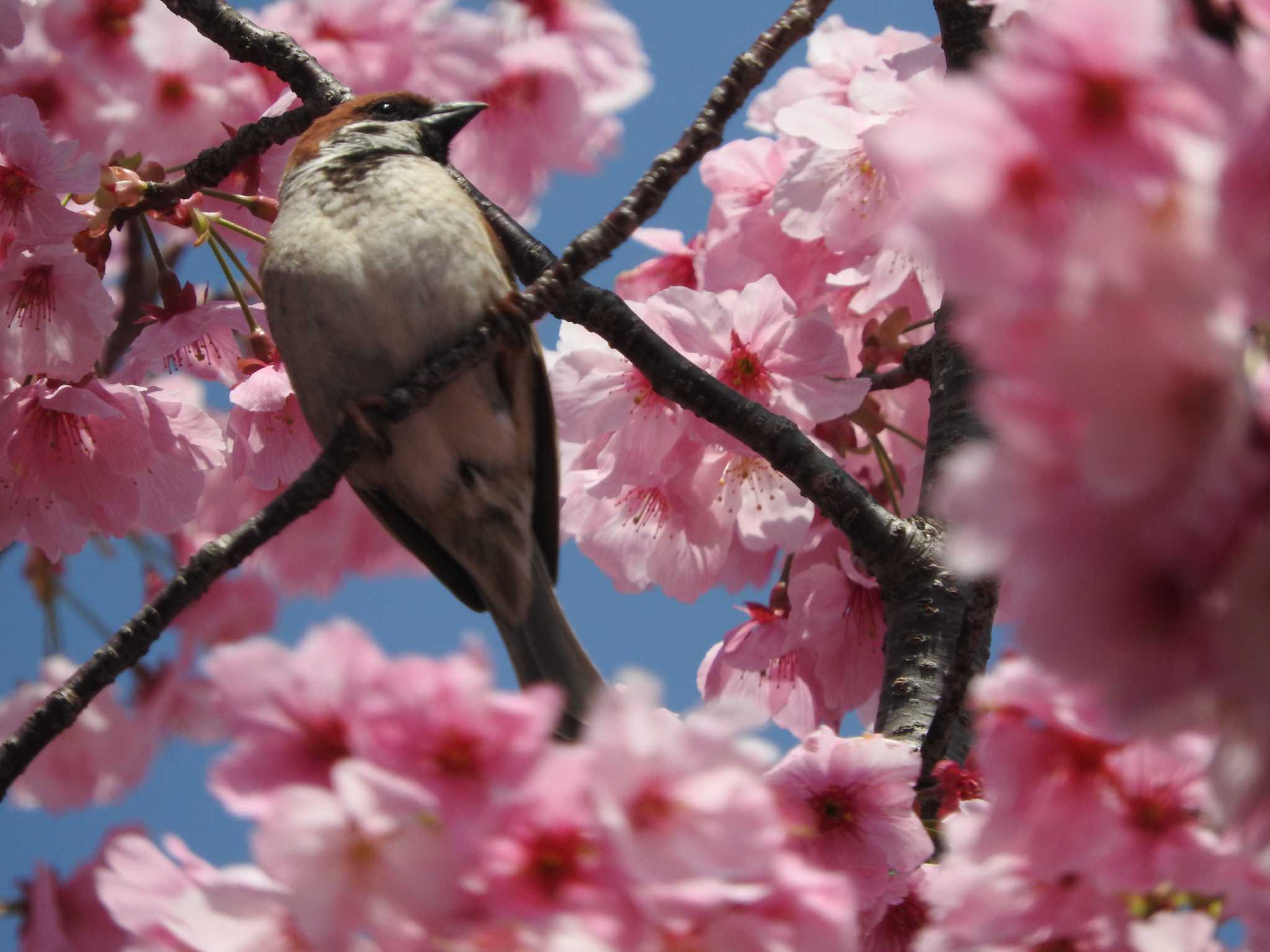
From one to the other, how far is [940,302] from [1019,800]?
5.52ft

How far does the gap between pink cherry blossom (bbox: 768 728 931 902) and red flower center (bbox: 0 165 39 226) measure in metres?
Result: 1.55

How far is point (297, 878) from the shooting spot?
0.93 metres

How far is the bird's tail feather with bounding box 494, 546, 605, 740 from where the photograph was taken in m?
2.31

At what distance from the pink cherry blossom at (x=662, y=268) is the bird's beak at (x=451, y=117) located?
505mm

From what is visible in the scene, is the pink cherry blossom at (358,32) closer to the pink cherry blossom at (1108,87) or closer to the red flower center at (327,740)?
the red flower center at (327,740)

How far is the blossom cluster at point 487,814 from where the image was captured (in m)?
0.88

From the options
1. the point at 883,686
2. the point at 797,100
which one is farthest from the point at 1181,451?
the point at 797,100

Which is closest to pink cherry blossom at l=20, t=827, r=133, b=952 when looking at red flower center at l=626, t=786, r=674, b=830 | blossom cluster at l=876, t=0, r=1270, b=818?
red flower center at l=626, t=786, r=674, b=830

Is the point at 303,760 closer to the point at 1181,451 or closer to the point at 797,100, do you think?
the point at 1181,451

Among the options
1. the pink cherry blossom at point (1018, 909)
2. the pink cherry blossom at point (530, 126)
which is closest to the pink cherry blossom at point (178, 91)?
the pink cherry blossom at point (530, 126)

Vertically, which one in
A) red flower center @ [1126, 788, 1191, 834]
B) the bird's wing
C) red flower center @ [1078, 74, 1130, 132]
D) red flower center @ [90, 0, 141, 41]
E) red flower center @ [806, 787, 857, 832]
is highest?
red flower center @ [90, 0, 141, 41]

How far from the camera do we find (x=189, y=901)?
Result: 3.45ft

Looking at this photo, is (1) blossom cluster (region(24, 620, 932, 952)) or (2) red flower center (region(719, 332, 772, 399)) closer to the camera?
(1) blossom cluster (region(24, 620, 932, 952))

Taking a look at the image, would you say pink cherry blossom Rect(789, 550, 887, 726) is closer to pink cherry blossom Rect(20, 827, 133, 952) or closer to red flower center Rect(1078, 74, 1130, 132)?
pink cherry blossom Rect(20, 827, 133, 952)
